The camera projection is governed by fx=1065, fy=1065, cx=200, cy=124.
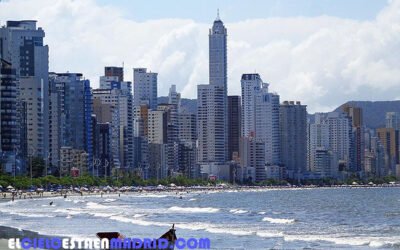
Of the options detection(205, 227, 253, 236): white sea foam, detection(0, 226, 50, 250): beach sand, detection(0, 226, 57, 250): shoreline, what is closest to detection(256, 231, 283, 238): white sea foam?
detection(205, 227, 253, 236): white sea foam

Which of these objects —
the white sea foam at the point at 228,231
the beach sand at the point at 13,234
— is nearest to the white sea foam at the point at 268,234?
the white sea foam at the point at 228,231

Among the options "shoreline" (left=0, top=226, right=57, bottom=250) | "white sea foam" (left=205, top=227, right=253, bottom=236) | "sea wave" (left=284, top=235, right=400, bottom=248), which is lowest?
"sea wave" (left=284, top=235, right=400, bottom=248)

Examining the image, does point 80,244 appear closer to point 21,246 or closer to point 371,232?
point 21,246

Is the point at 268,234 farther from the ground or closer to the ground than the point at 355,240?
farther from the ground

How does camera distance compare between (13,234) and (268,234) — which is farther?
(268,234)

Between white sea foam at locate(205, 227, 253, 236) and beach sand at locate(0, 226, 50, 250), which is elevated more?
beach sand at locate(0, 226, 50, 250)

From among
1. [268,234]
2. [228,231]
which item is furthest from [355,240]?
[228,231]

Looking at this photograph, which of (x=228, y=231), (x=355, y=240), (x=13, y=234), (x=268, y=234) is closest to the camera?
(x=355, y=240)

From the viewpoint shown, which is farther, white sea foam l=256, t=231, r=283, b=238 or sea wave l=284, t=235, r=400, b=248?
white sea foam l=256, t=231, r=283, b=238

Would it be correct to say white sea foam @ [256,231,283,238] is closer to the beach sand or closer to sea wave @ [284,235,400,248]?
sea wave @ [284,235,400,248]

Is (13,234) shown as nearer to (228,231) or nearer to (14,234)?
(14,234)

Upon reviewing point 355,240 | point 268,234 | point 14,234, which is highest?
point 14,234

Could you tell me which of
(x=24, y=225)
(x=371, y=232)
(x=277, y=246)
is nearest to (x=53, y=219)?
(x=24, y=225)

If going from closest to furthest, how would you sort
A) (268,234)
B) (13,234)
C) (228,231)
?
(13,234) < (268,234) < (228,231)
